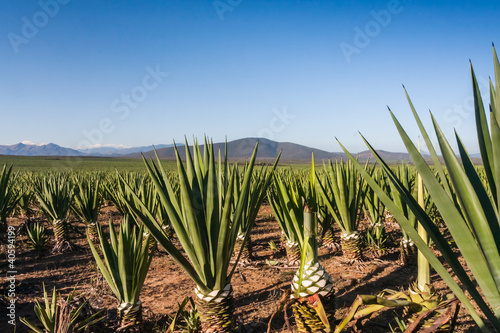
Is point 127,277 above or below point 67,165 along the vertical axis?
above

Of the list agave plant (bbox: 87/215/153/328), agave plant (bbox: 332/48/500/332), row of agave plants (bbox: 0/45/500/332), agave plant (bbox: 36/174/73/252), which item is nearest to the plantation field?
agave plant (bbox: 36/174/73/252)

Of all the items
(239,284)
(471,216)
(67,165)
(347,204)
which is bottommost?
(239,284)

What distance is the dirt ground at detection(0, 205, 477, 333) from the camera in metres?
2.50

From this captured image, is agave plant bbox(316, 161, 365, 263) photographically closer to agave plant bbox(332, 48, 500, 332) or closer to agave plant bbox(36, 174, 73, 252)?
agave plant bbox(332, 48, 500, 332)

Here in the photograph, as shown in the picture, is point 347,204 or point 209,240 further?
point 347,204

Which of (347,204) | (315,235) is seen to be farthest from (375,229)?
(315,235)

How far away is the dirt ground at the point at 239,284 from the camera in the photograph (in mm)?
2500

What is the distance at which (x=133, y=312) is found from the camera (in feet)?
7.05

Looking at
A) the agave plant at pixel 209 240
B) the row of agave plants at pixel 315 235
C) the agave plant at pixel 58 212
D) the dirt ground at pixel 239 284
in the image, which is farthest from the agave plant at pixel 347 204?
the agave plant at pixel 58 212

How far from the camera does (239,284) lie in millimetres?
3414

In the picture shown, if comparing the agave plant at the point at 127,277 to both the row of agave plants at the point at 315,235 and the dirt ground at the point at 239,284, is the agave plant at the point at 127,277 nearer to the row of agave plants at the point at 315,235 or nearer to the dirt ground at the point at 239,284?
the row of agave plants at the point at 315,235

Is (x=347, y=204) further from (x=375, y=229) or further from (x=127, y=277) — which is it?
(x=127, y=277)

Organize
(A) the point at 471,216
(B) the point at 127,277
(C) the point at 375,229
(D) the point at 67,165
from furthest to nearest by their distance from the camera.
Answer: (D) the point at 67,165 → (C) the point at 375,229 → (B) the point at 127,277 → (A) the point at 471,216

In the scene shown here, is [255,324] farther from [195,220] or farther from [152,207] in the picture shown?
[152,207]
